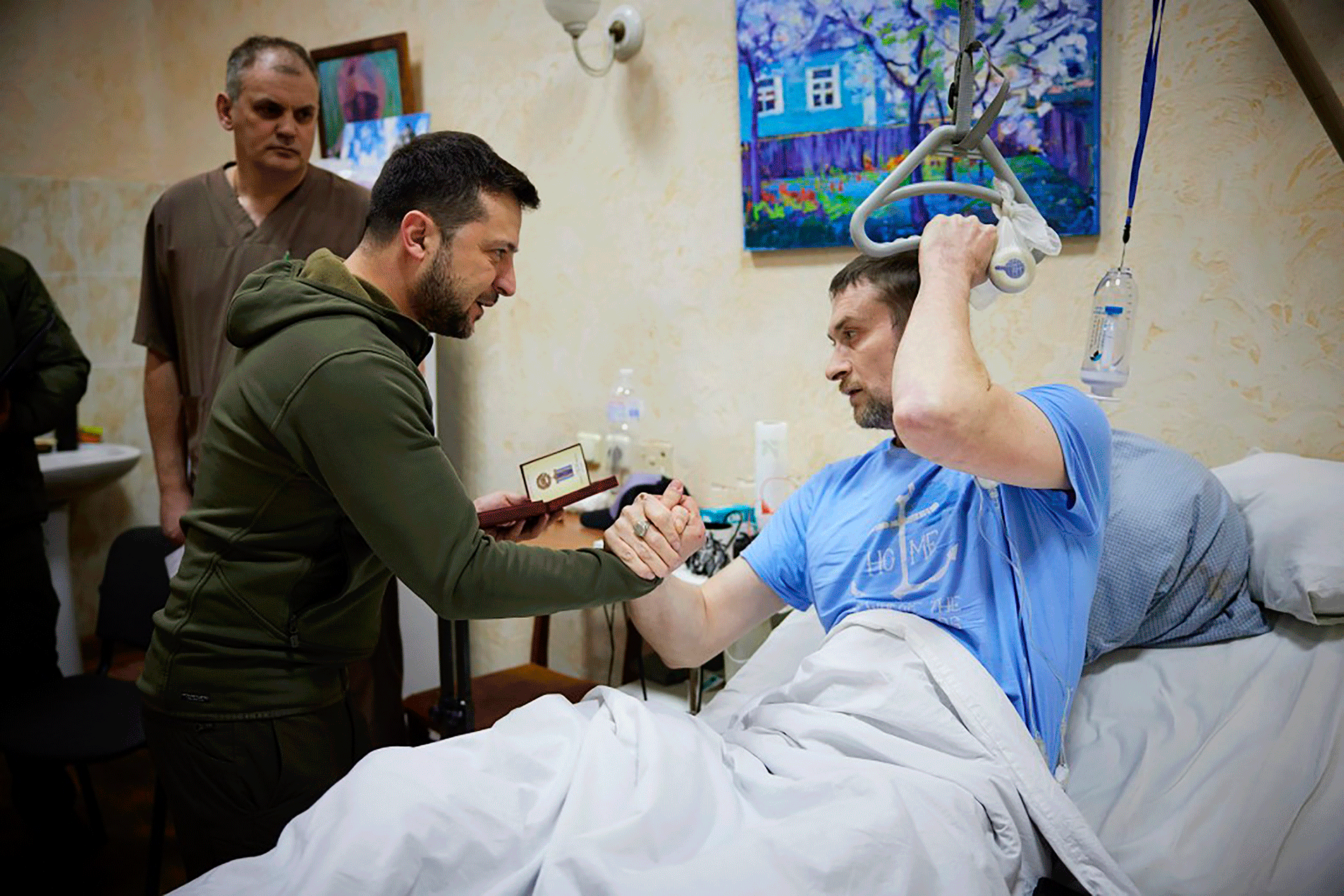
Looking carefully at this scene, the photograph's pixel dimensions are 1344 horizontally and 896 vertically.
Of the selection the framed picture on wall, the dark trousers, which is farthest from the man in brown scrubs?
the framed picture on wall

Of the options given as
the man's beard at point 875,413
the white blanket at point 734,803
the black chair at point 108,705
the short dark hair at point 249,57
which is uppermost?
the short dark hair at point 249,57

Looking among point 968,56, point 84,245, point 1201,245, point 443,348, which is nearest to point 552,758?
point 968,56

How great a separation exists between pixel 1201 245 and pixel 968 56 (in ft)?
2.81

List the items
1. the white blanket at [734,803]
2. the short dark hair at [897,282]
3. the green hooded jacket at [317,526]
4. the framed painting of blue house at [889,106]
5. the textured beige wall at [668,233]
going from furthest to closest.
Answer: the framed painting of blue house at [889,106], the textured beige wall at [668,233], the short dark hair at [897,282], the green hooded jacket at [317,526], the white blanket at [734,803]

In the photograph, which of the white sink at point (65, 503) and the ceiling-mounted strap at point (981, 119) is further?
the white sink at point (65, 503)

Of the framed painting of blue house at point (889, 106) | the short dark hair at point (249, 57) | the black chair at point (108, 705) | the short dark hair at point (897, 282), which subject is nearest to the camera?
the short dark hair at point (897, 282)

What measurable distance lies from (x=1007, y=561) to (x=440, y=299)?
902mm

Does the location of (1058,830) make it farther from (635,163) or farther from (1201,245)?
(635,163)

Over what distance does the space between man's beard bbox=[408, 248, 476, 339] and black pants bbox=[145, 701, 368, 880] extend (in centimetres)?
59

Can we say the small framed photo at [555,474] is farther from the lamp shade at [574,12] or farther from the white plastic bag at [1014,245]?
the lamp shade at [574,12]

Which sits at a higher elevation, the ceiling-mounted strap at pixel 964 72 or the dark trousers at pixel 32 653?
the ceiling-mounted strap at pixel 964 72

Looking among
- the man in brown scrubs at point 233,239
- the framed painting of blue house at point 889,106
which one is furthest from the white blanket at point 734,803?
the man in brown scrubs at point 233,239

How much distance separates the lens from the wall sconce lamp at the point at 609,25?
2660 mm

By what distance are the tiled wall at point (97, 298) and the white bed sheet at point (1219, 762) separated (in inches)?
118
